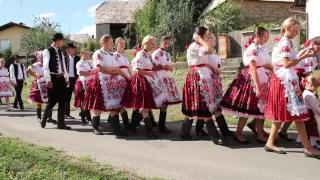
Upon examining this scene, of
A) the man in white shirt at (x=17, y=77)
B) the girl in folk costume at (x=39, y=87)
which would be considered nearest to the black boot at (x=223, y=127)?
the girl in folk costume at (x=39, y=87)

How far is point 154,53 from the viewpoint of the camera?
312 inches

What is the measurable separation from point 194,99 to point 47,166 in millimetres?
2591

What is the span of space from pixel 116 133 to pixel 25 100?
8.96m

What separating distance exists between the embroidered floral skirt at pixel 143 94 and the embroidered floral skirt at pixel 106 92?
0.22 m

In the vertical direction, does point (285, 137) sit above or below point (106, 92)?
below

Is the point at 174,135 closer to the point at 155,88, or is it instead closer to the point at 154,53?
the point at 155,88

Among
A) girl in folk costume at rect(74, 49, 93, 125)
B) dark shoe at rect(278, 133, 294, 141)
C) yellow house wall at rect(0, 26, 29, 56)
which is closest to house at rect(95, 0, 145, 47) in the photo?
yellow house wall at rect(0, 26, 29, 56)

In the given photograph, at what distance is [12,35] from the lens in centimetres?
4703

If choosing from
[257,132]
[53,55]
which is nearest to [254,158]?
[257,132]

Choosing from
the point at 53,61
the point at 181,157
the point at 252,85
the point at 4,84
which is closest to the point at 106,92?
the point at 53,61

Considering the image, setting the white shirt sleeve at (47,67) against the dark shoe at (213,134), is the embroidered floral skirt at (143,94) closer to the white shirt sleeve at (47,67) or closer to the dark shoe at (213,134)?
the dark shoe at (213,134)

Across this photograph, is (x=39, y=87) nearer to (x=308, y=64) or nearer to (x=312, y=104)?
(x=308, y=64)

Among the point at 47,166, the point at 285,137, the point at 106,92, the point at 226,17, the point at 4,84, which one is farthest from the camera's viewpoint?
the point at 226,17

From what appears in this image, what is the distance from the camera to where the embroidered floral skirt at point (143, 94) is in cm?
738
